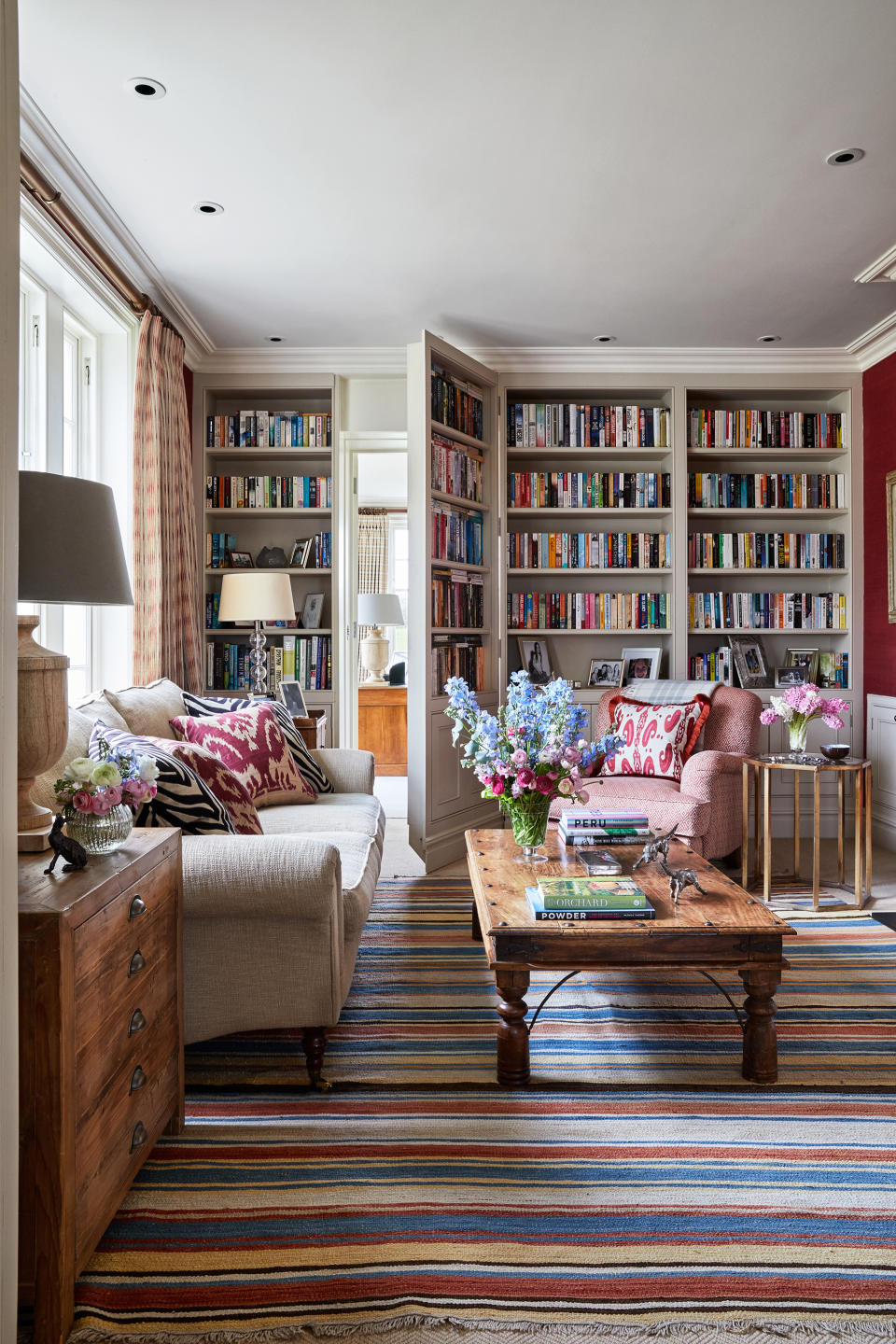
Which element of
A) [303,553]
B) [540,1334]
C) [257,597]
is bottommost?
[540,1334]

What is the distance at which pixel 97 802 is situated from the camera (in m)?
1.60

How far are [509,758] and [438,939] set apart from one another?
3.26 feet

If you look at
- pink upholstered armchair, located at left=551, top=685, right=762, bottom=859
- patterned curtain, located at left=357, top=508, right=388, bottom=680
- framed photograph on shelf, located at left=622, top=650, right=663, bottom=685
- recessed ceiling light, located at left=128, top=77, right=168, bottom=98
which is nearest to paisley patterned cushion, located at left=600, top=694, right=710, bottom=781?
pink upholstered armchair, located at left=551, top=685, right=762, bottom=859

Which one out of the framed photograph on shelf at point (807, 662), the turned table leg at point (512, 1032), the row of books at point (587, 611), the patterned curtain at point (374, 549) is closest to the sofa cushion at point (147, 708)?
the turned table leg at point (512, 1032)

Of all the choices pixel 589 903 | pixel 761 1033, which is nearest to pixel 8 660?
pixel 589 903

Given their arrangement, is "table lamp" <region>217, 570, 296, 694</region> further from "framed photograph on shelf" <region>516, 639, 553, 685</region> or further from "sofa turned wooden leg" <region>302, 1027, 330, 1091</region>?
"sofa turned wooden leg" <region>302, 1027, 330, 1091</region>

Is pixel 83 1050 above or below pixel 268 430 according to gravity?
below

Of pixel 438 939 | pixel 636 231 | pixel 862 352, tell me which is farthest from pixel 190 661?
pixel 862 352

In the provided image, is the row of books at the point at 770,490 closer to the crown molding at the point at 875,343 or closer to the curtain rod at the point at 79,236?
the crown molding at the point at 875,343

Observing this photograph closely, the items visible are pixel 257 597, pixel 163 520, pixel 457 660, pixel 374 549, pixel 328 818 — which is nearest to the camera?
pixel 328 818

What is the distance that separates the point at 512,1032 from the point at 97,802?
115 cm

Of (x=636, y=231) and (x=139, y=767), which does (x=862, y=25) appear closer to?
(x=636, y=231)

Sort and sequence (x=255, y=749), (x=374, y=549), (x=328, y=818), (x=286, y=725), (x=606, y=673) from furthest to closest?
(x=374, y=549)
(x=606, y=673)
(x=286, y=725)
(x=255, y=749)
(x=328, y=818)

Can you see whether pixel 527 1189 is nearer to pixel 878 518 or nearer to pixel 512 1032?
pixel 512 1032
